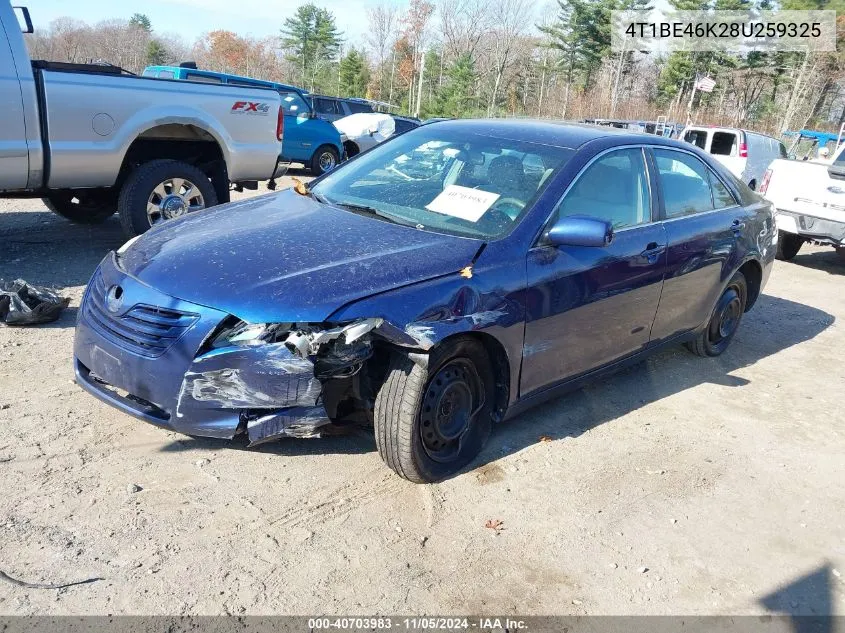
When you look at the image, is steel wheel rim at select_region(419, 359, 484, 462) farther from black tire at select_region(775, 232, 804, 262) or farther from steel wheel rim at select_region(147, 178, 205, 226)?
black tire at select_region(775, 232, 804, 262)

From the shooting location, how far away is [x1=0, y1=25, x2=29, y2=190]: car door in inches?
218

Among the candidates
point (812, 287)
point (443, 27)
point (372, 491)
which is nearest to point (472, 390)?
point (372, 491)

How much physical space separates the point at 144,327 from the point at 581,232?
2132 mm

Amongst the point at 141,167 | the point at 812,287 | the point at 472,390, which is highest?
the point at 141,167

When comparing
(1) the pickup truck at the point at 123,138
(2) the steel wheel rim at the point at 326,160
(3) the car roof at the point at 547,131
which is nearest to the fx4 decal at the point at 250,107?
(1) the pickup truck at the point at 123,138

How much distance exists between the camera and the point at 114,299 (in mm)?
3236

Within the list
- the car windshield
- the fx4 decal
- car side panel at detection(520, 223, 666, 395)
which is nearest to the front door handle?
car side panel at detection(520, 223, 666, 395)

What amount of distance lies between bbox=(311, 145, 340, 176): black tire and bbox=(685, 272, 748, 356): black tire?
35.6 ft

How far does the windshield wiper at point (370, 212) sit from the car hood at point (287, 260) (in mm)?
58

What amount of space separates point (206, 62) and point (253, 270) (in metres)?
66.1

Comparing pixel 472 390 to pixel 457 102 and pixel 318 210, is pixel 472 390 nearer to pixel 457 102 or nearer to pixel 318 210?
pixel 318 210

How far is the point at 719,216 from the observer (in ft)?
16.6

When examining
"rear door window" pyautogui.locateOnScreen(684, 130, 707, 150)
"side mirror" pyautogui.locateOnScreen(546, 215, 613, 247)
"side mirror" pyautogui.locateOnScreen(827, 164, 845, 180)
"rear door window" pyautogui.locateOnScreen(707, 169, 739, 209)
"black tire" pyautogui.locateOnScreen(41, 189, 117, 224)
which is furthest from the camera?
"rear door window" pyautogui.locateOnScreen(684, 130, 707, 150)

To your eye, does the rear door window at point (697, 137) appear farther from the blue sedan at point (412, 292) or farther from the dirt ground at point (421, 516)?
the dirt ground at point (421, 516)
